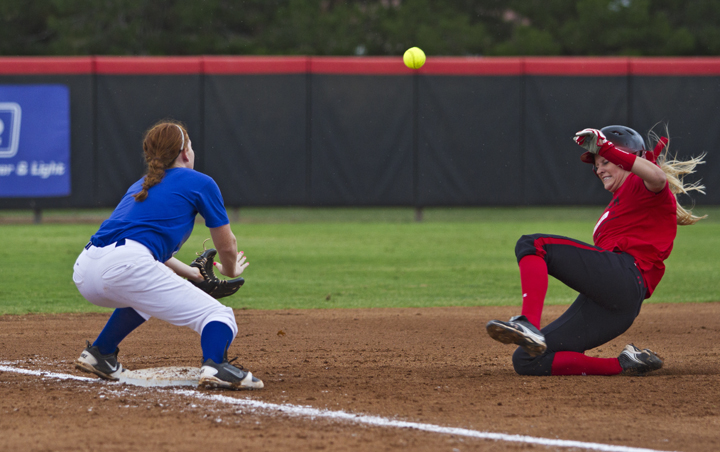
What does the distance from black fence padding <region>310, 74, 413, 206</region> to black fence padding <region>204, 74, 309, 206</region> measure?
0.27m

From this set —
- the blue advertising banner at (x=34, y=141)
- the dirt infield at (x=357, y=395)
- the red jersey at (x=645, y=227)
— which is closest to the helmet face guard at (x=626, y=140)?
the red jersey at (x=645, y=227)

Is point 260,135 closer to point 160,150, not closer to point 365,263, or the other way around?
point 365,263

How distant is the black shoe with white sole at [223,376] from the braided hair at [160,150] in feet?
2.75

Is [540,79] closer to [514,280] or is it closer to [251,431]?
[514,280]

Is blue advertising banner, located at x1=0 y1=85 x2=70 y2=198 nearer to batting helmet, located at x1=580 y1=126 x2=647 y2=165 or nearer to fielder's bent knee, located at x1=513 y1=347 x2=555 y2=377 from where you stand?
fielder's bent knee, located at x1=513 y1=347 x2=555 y2=377

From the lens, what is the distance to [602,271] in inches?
146

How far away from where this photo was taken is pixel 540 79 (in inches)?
551

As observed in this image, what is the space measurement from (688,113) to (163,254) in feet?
42.3

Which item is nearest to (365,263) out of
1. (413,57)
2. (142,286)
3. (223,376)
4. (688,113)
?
(413,57)

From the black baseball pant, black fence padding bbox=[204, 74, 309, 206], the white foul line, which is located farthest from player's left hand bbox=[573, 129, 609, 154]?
black fence padding bbox=[204, 74, 309, 206]

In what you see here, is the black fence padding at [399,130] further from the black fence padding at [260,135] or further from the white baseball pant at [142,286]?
the white baseball pant at [142,286]

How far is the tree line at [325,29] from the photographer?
2044 centimetres

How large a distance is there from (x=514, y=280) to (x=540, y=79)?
6940 mm

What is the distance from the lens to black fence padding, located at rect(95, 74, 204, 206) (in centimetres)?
1353
